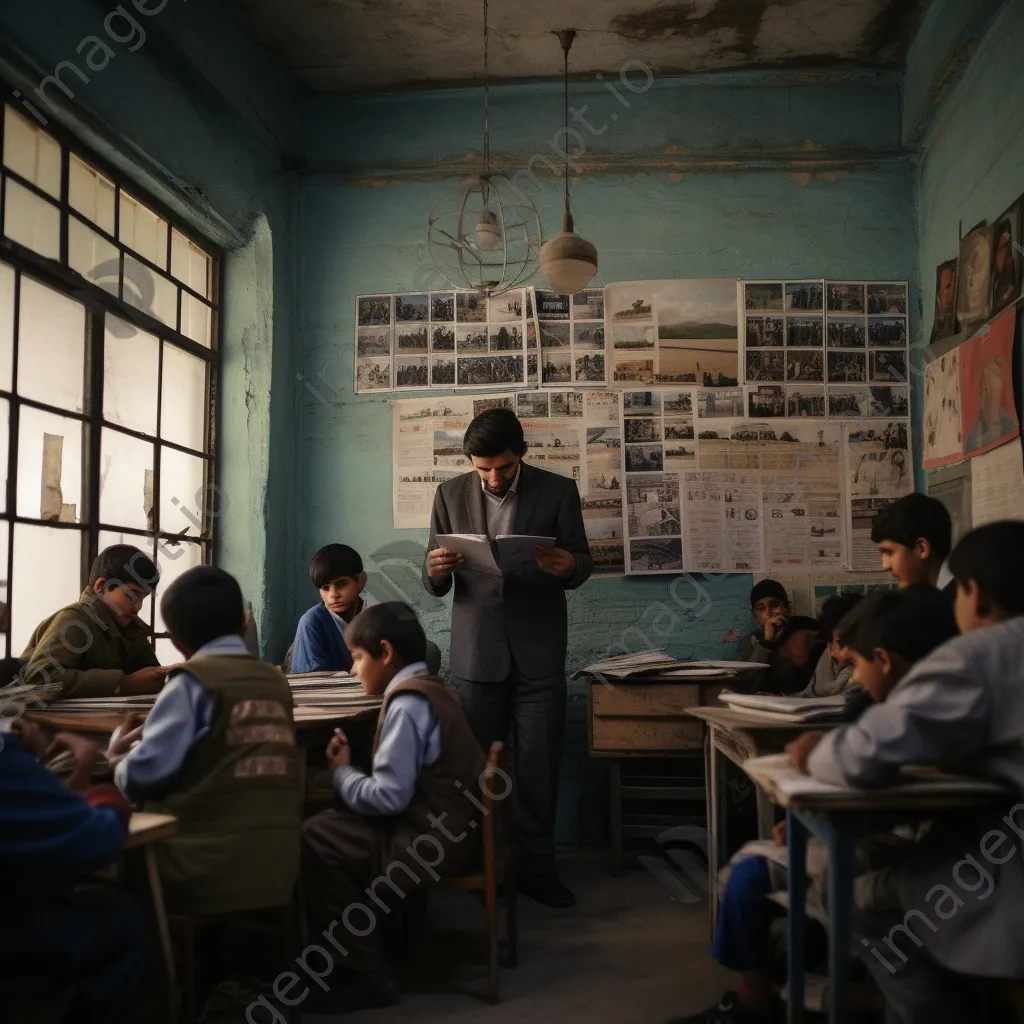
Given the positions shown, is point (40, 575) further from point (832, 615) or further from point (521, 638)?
point (832, 615)

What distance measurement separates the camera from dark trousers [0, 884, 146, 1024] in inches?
65.3

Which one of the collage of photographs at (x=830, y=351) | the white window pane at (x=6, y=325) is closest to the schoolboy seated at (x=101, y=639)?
the white window pane at (x=6, y=325)

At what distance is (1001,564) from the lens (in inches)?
76.1

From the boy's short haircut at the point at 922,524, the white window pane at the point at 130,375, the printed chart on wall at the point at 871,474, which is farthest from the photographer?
the printed chart on wall at the point at 871,474

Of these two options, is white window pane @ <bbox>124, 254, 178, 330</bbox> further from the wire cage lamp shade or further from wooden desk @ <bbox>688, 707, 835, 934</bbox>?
wooden desk @ <bbox>688, 707, 835, 934</bbox>

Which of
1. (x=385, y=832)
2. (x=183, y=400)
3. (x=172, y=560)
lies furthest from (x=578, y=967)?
(x=183, y=400)

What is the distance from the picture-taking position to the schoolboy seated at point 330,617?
13.1 ft

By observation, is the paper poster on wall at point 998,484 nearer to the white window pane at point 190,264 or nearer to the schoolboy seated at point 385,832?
the schoolboy seated at point 385,832

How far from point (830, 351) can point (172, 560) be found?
3.19m

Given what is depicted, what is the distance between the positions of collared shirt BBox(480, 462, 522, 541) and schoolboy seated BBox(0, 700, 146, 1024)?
2.21 meters

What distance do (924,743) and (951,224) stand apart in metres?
3.40

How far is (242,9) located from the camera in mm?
4492

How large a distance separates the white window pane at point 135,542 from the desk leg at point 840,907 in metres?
2.83

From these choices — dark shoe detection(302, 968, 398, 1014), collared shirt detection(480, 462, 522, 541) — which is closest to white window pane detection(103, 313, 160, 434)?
collared shirt detection(480, 462, 522, 541)
